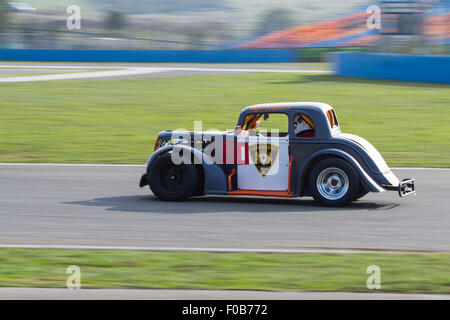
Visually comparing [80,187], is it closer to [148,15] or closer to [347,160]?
[347,160]

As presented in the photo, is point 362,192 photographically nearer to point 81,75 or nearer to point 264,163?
point 264,163

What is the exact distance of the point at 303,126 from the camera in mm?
9805

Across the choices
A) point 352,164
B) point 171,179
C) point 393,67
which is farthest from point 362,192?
point 393,67

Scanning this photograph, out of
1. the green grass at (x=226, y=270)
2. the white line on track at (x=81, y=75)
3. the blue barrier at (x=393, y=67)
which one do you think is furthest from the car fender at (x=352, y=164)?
the white line on track at (x=81, y=75)

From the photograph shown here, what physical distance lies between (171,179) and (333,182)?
2.28 meters

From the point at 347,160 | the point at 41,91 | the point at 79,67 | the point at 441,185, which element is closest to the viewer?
the point at 347,160

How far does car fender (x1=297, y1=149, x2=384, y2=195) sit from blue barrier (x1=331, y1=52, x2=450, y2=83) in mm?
21426

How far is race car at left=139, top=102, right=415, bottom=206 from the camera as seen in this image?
9.54 metres

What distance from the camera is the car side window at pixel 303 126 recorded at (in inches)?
384

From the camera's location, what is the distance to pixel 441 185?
37.3ft

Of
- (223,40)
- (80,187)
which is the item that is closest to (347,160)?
(80,187)

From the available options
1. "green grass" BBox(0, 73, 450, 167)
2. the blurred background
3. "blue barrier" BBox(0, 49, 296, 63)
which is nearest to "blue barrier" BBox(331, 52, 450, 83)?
"green grass" BBox(0, 73, 450, 167)

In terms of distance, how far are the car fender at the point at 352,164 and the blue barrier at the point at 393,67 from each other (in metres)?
21.4
